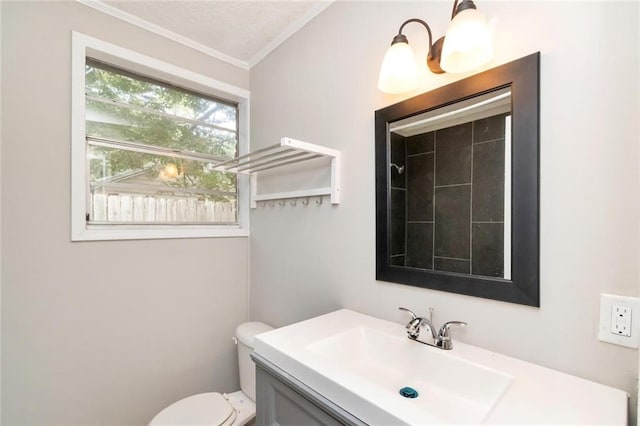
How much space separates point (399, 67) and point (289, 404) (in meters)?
1.14

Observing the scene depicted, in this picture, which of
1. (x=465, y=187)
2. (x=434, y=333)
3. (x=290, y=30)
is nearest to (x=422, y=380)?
(x=434, y=333)

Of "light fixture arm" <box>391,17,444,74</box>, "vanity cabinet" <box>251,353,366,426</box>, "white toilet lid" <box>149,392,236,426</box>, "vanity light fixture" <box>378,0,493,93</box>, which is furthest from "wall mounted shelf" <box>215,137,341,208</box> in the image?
"white toilet lid" <box>149,392,236,426</box>

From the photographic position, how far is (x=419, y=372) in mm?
939

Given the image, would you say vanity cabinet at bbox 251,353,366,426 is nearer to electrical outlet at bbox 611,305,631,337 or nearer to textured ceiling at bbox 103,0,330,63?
electrical outlet at bbox 611,305,631,337

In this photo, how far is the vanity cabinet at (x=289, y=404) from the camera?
730mm

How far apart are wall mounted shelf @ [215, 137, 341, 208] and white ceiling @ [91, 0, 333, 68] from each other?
708mm

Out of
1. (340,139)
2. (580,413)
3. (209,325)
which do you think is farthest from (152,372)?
(580,413)

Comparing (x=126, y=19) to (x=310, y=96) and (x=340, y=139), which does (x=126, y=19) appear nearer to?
(x=310, y=96)

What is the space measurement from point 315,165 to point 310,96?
1.22ft

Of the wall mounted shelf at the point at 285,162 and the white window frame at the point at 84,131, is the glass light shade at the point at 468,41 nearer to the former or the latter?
the wall mounted shelf at the point at 285,162

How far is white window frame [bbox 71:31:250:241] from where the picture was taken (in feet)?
4.59

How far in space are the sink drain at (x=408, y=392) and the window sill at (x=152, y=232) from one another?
4.49 ft

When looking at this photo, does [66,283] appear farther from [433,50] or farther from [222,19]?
[433,50]

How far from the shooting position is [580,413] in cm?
61
